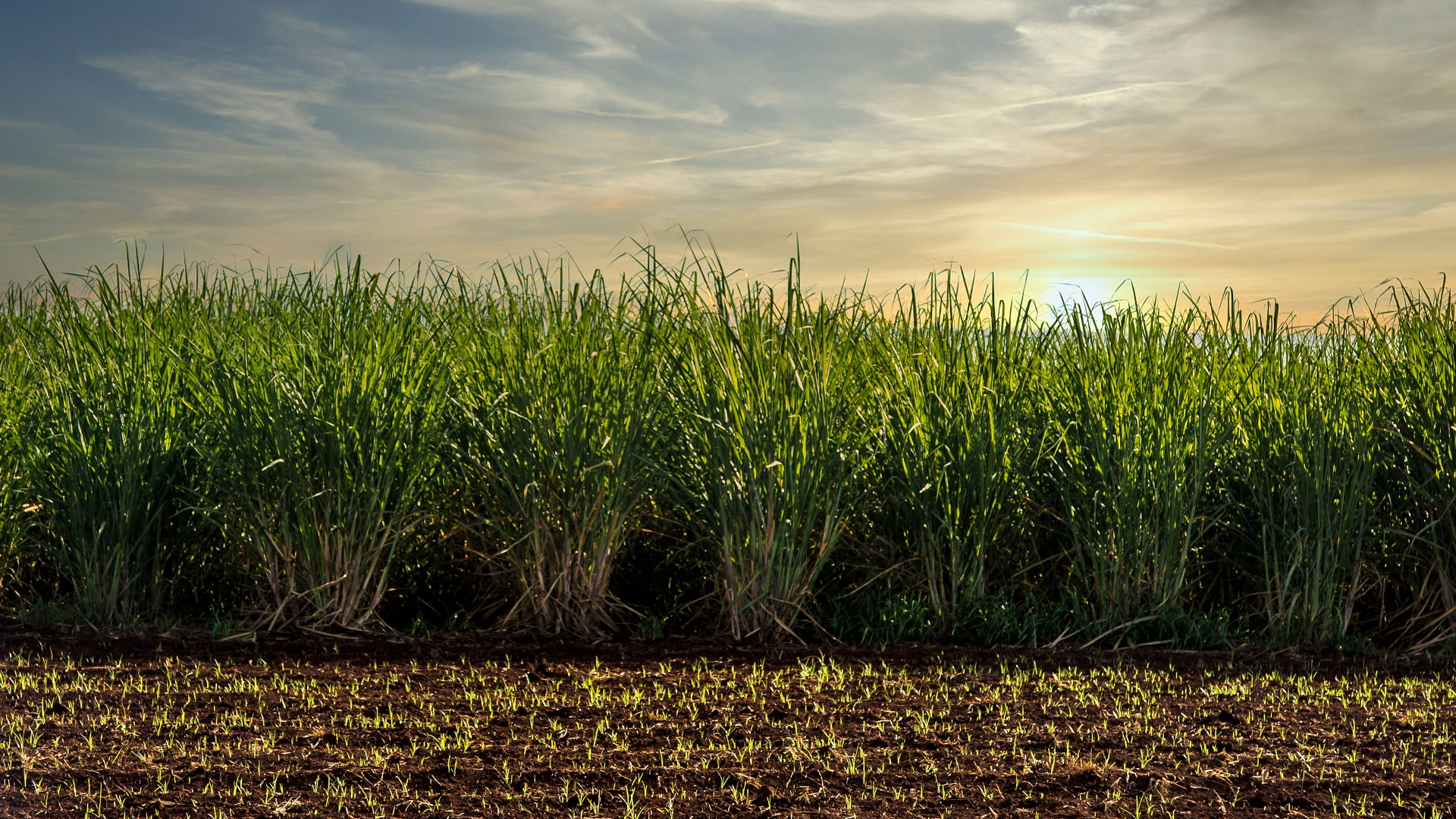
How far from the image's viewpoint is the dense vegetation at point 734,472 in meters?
5.29

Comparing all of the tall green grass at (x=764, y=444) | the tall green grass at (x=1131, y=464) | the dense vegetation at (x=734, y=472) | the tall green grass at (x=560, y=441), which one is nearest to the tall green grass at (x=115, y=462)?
the dense vegetation at (x=734, y=472)

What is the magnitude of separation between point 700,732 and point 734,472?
A: 4.95ft

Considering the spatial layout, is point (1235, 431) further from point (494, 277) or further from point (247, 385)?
point (247, 385)

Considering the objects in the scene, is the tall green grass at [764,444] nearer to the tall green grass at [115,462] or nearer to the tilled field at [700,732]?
the tilled field at [700,732]

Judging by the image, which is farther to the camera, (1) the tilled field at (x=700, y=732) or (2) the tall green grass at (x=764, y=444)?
(2) the tall green grass at (x=764, y=444)

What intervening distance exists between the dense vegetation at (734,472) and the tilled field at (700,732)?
46 centimetres

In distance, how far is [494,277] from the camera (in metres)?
6.06

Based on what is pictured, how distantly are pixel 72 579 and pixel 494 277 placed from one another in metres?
2.74

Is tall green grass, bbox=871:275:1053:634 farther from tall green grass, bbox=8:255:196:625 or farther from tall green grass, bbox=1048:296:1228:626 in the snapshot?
tall green grass, bbox=8:255:196:625

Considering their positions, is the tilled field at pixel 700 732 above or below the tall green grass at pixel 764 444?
below

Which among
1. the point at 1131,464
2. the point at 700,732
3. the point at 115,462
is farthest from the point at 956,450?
the point at 115,462

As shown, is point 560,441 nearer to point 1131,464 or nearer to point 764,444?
point 764,444

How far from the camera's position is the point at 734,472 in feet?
16.9

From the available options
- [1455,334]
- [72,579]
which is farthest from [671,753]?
[1455,334]
